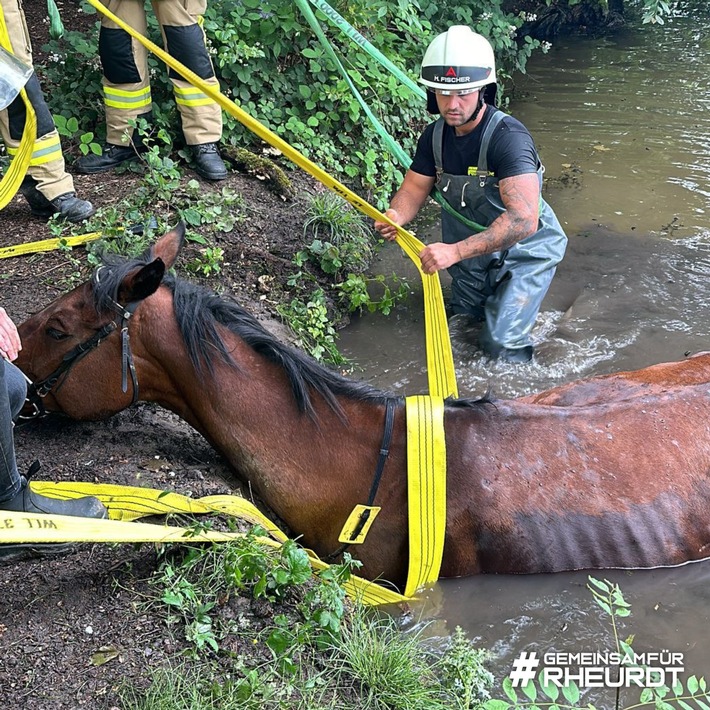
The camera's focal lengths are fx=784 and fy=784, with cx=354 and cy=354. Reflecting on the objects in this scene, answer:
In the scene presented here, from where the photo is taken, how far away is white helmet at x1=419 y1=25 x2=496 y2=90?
14.8 ft

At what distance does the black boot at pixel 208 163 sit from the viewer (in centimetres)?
621

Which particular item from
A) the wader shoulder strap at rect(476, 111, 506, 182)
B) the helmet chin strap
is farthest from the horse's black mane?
the helmet chin strap

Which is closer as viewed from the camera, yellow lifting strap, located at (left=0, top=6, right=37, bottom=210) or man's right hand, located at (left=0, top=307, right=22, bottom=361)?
man's right hand, located at (left=0, top=307, right=22, bottom=361)

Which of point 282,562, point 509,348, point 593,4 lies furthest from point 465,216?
point 593,4

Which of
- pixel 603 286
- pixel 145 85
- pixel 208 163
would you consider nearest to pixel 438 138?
pixel 603 286

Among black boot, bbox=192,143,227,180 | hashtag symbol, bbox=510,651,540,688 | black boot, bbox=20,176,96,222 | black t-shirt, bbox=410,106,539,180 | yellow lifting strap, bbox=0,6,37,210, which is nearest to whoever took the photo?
hashtag symbol, bbox=510,651,540,688

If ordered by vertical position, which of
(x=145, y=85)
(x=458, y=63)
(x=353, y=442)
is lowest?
(x=353, y=442)

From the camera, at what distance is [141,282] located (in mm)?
3223

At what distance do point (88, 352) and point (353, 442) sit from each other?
1215mm

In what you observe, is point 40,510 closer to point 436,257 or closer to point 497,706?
point 497,706

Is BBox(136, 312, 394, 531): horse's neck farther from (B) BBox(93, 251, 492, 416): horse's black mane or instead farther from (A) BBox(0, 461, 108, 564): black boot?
(A) BBox(0, 461, 108, 564): black boot

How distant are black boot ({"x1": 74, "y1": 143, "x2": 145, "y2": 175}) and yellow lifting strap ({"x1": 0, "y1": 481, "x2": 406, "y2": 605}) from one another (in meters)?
3.71

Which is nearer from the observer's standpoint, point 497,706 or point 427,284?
point 497,706

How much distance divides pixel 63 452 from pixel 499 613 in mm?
2124
